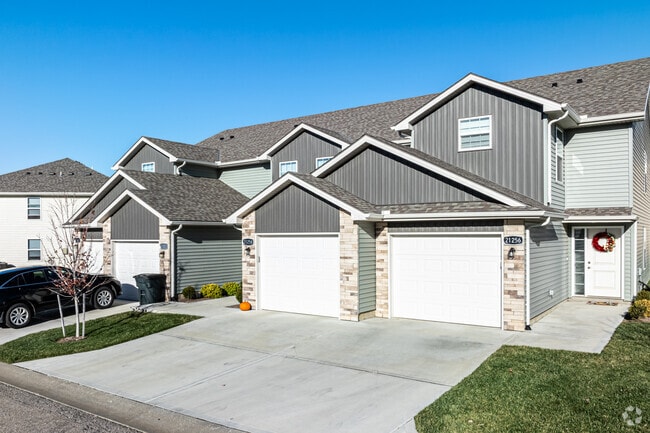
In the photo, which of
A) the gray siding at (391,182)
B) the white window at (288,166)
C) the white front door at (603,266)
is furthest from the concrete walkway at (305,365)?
the white window at (288,166)

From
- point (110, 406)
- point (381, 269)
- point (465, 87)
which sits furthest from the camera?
point (465, 87)

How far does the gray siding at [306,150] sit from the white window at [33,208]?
59.8 ft

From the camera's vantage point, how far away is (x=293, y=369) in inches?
382

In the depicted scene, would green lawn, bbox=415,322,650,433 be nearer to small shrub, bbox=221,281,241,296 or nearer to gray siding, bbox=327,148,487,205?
gray siding, bbox=327,148,487,205

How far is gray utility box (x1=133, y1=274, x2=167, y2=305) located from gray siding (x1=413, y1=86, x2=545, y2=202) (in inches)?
417

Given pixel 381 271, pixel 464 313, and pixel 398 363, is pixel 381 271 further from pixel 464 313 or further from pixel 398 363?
pixel 398 363

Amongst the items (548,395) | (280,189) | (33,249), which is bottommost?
(548,395)

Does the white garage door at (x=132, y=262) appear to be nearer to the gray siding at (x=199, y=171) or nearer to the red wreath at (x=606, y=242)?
the gray siding at (x=199, y=171)

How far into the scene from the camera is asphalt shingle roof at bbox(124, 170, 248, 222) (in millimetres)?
19289

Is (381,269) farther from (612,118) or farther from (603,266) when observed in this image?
(612,118)

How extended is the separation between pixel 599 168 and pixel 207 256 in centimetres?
1451

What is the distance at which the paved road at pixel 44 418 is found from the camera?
713 cm

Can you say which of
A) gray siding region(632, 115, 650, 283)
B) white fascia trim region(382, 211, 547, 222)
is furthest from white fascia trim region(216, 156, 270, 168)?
gray siding region(632, 115, 650, 283)

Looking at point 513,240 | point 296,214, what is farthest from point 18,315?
point 513,240
